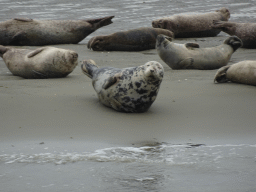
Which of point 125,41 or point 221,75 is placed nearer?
point 221,75

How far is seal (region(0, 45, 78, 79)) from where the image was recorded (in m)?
6.26

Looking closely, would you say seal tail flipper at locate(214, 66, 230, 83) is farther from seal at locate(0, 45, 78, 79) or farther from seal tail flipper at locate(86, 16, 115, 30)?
seal tail flipper at locate(86, 16, 115, 30)

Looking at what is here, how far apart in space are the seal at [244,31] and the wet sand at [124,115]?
11.4 feet

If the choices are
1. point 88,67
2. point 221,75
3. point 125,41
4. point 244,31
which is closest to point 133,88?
point 88,67

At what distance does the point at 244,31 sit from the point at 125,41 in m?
2.31

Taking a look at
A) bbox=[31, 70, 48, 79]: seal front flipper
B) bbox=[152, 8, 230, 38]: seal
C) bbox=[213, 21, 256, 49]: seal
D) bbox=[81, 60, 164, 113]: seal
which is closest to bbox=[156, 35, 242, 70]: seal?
bbox=[31, 70, 48, 79]: seal front flipper

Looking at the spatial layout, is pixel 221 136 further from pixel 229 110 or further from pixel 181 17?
pixel 181 17

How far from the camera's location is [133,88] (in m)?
4.49

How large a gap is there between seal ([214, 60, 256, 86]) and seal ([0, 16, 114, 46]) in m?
4.40

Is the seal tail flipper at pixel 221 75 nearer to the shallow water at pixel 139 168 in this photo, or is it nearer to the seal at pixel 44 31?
the shallow water at pixel 139 168

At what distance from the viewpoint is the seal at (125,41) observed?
8.85 meters

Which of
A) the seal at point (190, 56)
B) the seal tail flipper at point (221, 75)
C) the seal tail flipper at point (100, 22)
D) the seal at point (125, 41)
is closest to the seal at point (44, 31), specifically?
the seal tail flipper at point (100, 22)

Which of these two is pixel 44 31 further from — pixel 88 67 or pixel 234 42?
pixel 88 67

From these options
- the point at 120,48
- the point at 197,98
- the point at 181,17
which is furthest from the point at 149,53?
the point at 197,98
